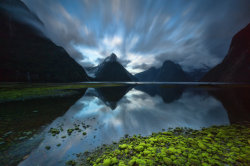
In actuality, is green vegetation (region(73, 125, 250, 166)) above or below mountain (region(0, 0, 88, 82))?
below

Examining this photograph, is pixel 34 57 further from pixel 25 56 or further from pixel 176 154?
pixel 176 154

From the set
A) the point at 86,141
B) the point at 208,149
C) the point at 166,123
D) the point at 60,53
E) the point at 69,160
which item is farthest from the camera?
the point at 60,53

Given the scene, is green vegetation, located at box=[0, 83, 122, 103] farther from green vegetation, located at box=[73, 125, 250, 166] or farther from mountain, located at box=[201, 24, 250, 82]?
mountain, located at box=[201, 24, 250, 82]

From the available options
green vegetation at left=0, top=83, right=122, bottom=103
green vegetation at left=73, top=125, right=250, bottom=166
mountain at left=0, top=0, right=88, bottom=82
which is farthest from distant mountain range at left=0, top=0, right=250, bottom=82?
green vegetation at left=73, top=125, right=250, bottom=166

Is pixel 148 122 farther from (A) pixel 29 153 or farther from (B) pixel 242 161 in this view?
(A) pixel 29 153

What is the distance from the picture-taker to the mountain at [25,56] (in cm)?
9000

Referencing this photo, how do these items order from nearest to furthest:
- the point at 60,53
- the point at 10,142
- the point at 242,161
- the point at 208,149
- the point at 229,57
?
the point at 242,161
the point at 208,149
the point at 10,142
the point at 60,53
the point at 229,57

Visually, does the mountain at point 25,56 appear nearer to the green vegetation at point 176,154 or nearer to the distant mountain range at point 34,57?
the distant mountain range at point 34,57

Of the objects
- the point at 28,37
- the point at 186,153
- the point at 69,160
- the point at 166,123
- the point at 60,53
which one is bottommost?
the point at 69,160

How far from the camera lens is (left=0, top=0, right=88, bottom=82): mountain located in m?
90.0

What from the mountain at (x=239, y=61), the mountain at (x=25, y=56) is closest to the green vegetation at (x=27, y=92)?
the mountain at (x=25, y=56)

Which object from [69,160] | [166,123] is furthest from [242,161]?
[69,160]

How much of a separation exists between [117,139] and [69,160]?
4.20m

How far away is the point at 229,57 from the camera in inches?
6555
